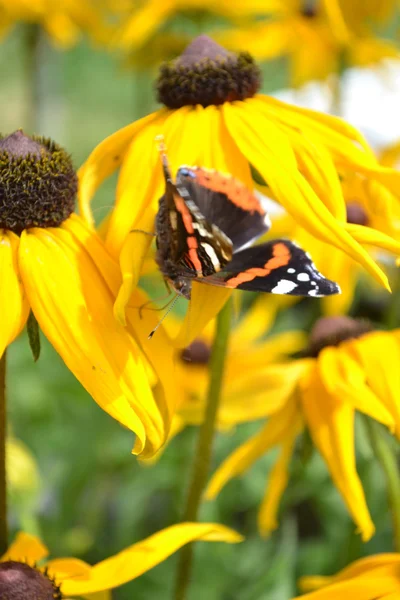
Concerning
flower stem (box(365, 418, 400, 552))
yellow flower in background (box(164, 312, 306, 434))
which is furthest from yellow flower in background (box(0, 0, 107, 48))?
flower stem (box(365, 418, 400, 552))

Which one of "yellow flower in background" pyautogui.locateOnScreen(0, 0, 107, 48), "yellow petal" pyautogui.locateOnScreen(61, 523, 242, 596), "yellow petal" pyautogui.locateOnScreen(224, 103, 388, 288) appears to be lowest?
"yellow petal" pyautogui.locateOnScreen(61, 523, 242, 596)

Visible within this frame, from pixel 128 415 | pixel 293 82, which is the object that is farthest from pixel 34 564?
pixel 293 82

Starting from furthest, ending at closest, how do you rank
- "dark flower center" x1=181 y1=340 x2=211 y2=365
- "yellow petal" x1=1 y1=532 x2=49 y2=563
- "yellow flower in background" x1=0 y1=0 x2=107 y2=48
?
"yellow flower in background" x1=0 y1=0 x2=107 y2=48, "dark flower center" x1=181 y1=340 x2=211 y2=365, "yellow petal" x1=1 y1=532 x2=49 y2=563

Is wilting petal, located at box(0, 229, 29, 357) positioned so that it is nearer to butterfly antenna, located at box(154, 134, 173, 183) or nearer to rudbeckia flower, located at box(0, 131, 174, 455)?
rudbeckia flower, located at box(0, 131, 174, 455)

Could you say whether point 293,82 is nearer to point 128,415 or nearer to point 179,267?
point 179,267

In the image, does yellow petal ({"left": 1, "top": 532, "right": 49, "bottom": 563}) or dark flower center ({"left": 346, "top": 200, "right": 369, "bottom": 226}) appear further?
dark flower center ({"left": 346, "top": 200, "right": 369, "bottom": 226})

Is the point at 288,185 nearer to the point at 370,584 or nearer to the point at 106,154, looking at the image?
the point at 106,154
